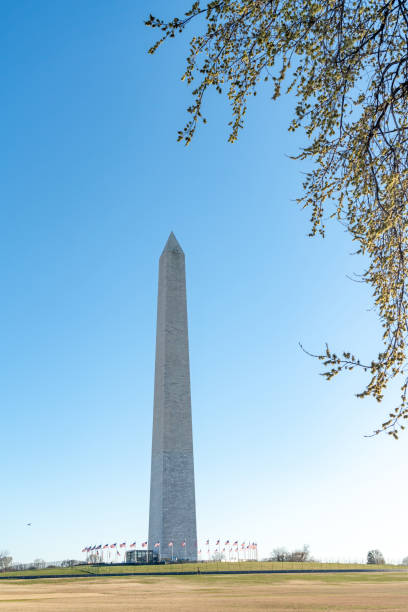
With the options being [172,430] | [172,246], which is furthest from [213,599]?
[172,246]

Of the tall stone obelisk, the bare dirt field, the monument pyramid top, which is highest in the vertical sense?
the monument pyramid top

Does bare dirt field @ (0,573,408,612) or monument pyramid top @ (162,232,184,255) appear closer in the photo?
bare dirt field @ (0,573,408,612)

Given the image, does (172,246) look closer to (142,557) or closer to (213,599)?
(142,557)

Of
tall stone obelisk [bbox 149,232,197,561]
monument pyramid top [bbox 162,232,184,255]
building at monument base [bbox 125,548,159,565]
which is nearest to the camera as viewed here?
building at monument base [bbox 125,548,159,565]

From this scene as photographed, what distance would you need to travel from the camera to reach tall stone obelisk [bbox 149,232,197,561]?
38344mm

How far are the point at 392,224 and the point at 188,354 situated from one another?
35038mm

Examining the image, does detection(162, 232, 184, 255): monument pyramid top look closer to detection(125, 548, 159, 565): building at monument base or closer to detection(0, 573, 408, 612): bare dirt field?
detection(125, 548, 159, 565): building at monument base

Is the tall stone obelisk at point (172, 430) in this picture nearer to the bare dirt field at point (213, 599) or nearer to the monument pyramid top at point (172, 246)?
the monument pyramid top at point (172, 246)

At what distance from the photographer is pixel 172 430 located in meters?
39.7

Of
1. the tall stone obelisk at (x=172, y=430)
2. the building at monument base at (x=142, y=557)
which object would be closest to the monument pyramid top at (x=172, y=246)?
the tall stone obelisk at (x=172, y=430)

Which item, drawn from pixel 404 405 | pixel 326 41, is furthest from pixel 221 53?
pixel 404 405

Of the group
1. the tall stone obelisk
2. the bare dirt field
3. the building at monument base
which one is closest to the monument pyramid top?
the tall stone obelisk

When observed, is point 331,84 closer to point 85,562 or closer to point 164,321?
point 164,321

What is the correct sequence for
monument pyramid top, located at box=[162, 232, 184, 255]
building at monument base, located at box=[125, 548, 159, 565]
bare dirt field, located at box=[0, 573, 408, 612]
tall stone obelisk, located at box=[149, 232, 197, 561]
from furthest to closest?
monument pyramid top, located at box=[162, 232, 184, 255] < tall stone obelisk, located at box=[149, 232, 197, 561] < building at monument base, located at box=[125, 548, 159, 565] < bare dirt field, located at box=[0, 573, 408, 612]
